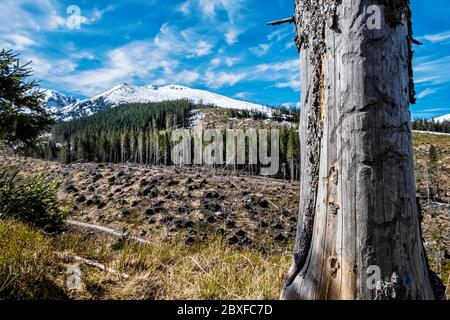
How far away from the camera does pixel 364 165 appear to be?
218 centimetres

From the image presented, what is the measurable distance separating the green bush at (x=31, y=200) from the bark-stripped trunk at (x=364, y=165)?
580 cm

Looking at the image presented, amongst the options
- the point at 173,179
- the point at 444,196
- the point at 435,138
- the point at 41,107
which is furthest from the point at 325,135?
the point at 435,138

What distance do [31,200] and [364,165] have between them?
7.10m

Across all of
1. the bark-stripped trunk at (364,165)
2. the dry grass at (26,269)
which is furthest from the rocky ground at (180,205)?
the bark-stripped trunk at (364,165)

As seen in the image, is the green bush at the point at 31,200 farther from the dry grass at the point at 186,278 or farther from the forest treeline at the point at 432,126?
the forest treeline at the point at 432,126

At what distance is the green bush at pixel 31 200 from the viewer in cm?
651

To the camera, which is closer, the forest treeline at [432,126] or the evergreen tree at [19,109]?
the evergreen tree at [19,109]

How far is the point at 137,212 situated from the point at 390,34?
121 ft

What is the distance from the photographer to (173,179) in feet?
154

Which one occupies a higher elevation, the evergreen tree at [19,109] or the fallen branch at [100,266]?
the evergreen tree at [19,109]

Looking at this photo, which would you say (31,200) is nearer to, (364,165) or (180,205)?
(364,165)

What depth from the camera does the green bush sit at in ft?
21.4
